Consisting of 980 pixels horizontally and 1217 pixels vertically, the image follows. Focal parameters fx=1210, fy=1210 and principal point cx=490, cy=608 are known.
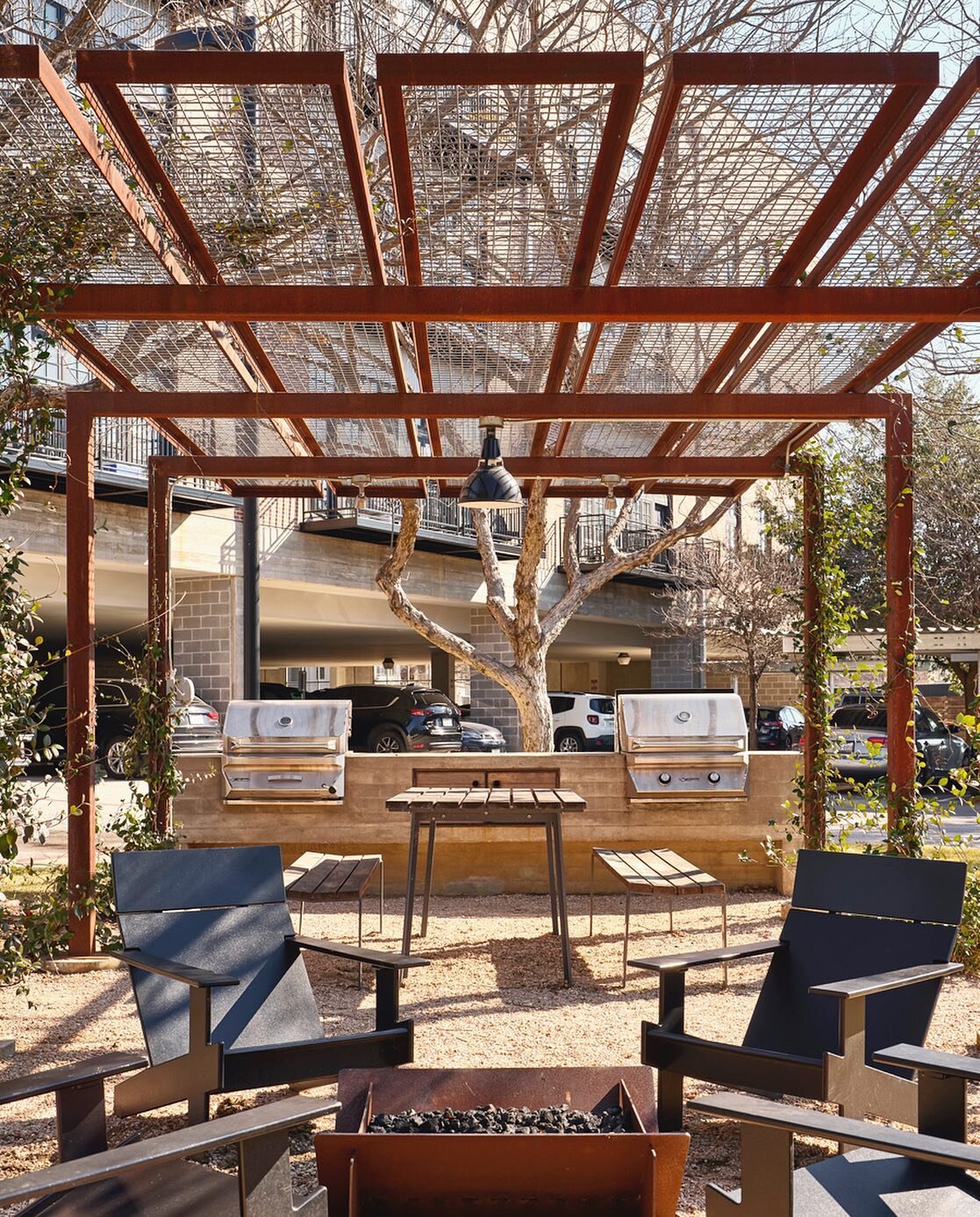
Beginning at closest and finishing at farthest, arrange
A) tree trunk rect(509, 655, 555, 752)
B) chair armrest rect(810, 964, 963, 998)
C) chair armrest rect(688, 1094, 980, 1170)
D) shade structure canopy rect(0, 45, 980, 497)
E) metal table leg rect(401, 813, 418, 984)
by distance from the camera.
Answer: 1. chair armrest rect(688, 1094, 980, 1170)
2. chair armrest rect(810, 964, 963, 998)
3. shade structure canopy rect(0, 45, 980, 497)
4. metal table leg rect(401, 813, 418, 984)
5. tree trunk rect(509, 655, 555, 752)

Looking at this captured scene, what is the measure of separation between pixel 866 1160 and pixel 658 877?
297cm

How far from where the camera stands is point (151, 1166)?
7.27 feet

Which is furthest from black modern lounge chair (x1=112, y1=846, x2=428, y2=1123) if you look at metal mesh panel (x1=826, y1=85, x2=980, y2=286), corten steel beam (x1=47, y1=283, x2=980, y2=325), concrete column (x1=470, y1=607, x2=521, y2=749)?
concrete column (x1=470, y1=607, x2=521, y2=749)

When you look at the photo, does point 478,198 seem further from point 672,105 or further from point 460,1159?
point 460,1159

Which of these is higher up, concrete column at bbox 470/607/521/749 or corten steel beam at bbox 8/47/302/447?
corten steel beam at bbox 8/47/302/447

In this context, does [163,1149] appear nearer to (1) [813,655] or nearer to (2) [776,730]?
(1) [813,655]

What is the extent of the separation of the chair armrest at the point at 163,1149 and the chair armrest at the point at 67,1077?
0.50 meters

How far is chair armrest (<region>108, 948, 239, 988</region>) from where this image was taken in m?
3.20

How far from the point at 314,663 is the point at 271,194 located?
29235mm

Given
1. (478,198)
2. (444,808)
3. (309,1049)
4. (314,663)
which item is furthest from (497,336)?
(314,663)

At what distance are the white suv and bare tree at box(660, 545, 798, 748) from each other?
253 centimetres

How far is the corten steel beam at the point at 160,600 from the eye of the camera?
21.7 feet

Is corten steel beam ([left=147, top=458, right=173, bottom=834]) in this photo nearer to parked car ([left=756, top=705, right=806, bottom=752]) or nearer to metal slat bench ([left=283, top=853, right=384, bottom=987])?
metal slat bench ([left=283, top=853, right=384, bottom=987])

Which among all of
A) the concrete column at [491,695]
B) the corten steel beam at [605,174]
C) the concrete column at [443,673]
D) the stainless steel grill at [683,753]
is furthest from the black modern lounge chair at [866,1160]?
the concrete column at [443,673]
